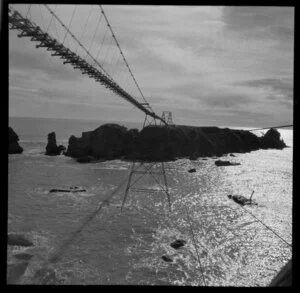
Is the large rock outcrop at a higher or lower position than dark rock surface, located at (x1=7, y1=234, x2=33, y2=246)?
higher

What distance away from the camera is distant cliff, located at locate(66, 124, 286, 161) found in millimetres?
76125

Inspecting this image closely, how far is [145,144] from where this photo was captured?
78.2 meters

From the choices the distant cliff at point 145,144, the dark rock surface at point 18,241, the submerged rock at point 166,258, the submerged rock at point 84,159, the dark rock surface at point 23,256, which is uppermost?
the distant cliff at point 145,144

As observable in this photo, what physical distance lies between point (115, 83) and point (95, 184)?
16998 mm

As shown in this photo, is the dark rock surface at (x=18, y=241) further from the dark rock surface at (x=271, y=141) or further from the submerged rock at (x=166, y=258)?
the dark rock surface at (x=271, y=141)

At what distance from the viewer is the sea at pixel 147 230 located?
17562mm

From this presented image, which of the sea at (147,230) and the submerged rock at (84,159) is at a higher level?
the submerged rock at (84,159)

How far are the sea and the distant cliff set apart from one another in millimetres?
25067

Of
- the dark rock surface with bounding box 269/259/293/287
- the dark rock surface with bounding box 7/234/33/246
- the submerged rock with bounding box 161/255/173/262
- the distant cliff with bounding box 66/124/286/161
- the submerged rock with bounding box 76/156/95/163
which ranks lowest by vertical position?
the submerged rock with bounding box 161/255/173/262

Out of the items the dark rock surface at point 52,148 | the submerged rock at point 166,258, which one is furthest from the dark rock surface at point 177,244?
the dark rock surface at point 52,148

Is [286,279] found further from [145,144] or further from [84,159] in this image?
[145,144]

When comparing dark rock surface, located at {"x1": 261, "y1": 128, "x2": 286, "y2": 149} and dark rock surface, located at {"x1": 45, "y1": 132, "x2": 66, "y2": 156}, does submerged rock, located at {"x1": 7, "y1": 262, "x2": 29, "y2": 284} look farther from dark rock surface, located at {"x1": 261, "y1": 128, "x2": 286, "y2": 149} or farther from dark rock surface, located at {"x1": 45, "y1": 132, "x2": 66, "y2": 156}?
dark rock surface, located at {"x1": 261, "y1": 128, "x2": 286, "y2": 149}

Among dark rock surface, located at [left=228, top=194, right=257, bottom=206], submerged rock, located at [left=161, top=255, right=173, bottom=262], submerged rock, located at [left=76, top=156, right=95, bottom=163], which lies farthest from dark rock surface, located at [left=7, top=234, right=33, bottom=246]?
submerged rock, located at [left=76, top=156, right=95, bottom=163]
